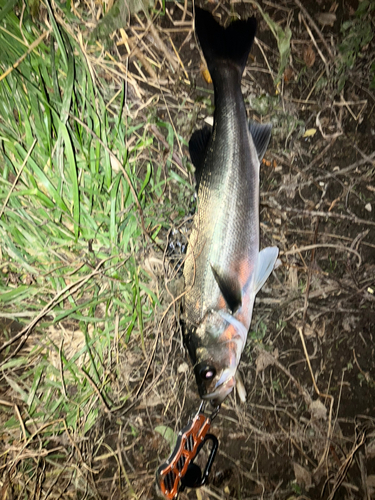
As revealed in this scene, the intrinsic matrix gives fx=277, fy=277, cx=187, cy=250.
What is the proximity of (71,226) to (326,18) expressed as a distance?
7.70 ft

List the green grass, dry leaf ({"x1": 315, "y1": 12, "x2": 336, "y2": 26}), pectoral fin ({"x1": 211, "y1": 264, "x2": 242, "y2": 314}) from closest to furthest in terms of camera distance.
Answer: pectoral fin ({"x1": 211, "y1": 264, "x2": 242, "y2": 314}) < the green grass < dry leaf ({"x1": 315, "y1": 12, "x2": 336, "y2": 26})

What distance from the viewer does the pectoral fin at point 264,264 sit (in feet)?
6.14

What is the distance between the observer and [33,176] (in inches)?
76.9

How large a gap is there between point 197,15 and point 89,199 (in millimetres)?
1419

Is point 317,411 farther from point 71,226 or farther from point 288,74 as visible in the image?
point 288,74

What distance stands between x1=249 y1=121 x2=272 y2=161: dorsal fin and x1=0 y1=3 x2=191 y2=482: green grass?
57 centimetres

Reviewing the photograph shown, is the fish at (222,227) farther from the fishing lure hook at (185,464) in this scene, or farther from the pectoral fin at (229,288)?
the fishing lure hook at (185,464)

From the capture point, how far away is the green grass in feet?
6.07

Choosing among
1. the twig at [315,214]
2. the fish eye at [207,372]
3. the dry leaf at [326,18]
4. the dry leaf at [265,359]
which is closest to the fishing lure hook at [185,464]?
the fish eye at [207,372]

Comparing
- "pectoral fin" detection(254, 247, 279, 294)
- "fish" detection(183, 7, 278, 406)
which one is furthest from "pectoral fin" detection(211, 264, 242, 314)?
"pectoral fin" detection(254, 247, 279, 294)

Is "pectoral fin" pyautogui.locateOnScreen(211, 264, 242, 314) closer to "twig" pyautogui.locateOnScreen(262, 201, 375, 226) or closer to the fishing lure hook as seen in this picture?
"twig" pyautogui.locateOnScreen(262, 201, 375, 226)

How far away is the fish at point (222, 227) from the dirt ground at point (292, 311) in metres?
0.20

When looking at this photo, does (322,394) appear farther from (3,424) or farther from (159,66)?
(159,66)

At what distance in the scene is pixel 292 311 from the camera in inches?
82.7
